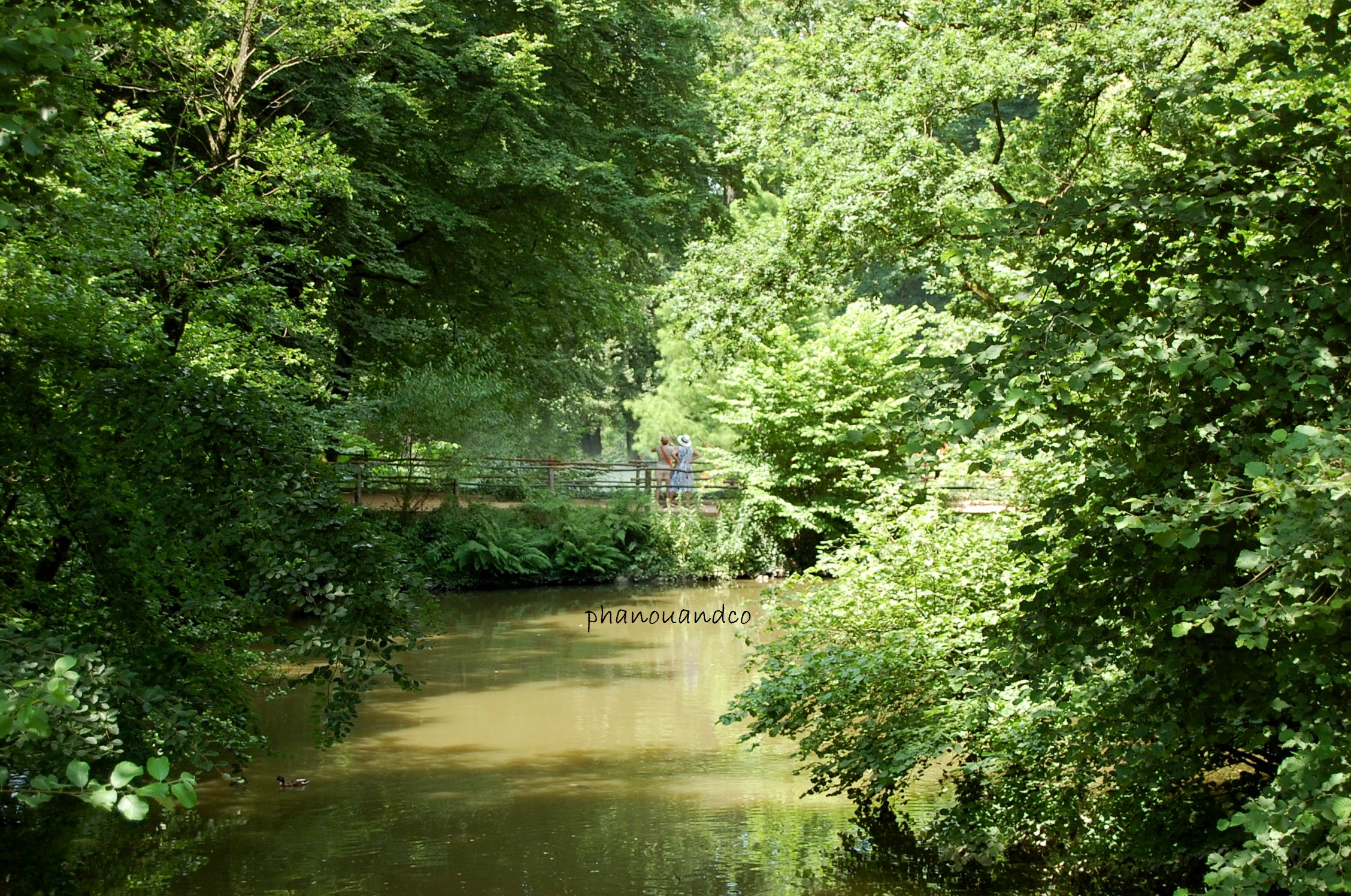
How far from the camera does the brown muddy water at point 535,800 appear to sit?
6.82m

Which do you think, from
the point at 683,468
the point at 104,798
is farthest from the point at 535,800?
the point at 683,468

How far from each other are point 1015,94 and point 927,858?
872 cm

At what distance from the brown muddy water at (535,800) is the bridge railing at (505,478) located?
6697mm

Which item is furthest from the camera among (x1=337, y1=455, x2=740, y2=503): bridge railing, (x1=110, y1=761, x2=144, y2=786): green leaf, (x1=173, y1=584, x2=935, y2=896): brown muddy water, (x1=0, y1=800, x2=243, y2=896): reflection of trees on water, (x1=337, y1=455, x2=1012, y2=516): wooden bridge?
(x1=337, y1=455, x2=740, y2=503): bridge railing

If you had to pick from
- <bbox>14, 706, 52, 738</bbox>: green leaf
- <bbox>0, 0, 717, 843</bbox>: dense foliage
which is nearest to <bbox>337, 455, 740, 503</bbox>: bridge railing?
<bbox>0, 0, 717, 843</bbox>: dense foliage

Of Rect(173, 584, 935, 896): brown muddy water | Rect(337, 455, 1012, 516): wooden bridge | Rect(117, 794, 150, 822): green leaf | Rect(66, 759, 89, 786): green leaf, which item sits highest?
Rect(337, 455, 1012, 516): wooden bridge

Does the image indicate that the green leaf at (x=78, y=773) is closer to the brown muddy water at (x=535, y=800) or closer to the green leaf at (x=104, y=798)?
the green leaf at (x=104, y=798)

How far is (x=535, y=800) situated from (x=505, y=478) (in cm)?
1389

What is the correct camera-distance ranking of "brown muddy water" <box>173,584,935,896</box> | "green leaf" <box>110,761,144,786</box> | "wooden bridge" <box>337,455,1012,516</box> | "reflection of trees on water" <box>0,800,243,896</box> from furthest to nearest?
"wooden bridge" <box>337,455,1012,516</box>
"brown muddy water" <box>173,584,935,896</box>
"reflection of trees on water" <box>0,800,243,896</box>
"green leaf" <box>110,761,144,786</box>

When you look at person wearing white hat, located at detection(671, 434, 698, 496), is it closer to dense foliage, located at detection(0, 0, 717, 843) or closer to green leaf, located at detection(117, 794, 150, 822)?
dense foliage, located at detection(0, 0, 717, 843)

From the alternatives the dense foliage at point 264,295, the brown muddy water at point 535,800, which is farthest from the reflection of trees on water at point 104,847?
the dense foliage at point 264,295

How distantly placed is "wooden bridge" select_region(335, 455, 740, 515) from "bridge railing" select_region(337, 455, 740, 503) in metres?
0.01

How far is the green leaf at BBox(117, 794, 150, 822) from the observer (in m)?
1.96

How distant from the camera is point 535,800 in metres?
8.61
